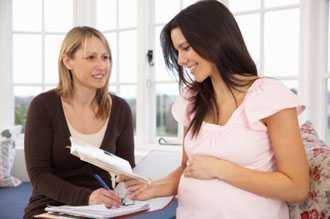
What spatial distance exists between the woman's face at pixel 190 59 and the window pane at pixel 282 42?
1482 millimetres

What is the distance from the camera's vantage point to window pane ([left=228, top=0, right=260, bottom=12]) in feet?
8.97

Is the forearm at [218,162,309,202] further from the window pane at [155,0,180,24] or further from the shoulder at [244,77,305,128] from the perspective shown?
the window pane at [155,0,180,24]

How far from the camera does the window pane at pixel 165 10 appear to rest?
3154 millimetres

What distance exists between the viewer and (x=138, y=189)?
4.52 ft

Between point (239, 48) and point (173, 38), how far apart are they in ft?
0.62

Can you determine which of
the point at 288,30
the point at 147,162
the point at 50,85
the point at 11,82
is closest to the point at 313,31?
the point at 288,30

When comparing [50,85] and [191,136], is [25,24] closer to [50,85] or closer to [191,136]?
[50,85]

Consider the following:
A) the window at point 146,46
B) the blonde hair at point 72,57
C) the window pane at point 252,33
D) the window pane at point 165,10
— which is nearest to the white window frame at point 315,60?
the window at point 146,46

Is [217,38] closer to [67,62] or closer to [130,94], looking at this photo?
[67,62]

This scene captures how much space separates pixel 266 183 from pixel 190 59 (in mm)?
389

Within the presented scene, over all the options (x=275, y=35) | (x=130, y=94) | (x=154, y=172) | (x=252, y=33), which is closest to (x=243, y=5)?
(x=252, y=33)

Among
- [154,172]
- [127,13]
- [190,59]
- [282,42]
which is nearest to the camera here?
[190,59]

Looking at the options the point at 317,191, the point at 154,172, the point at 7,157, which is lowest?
the point at 7,157

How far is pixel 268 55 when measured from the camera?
2.66m
